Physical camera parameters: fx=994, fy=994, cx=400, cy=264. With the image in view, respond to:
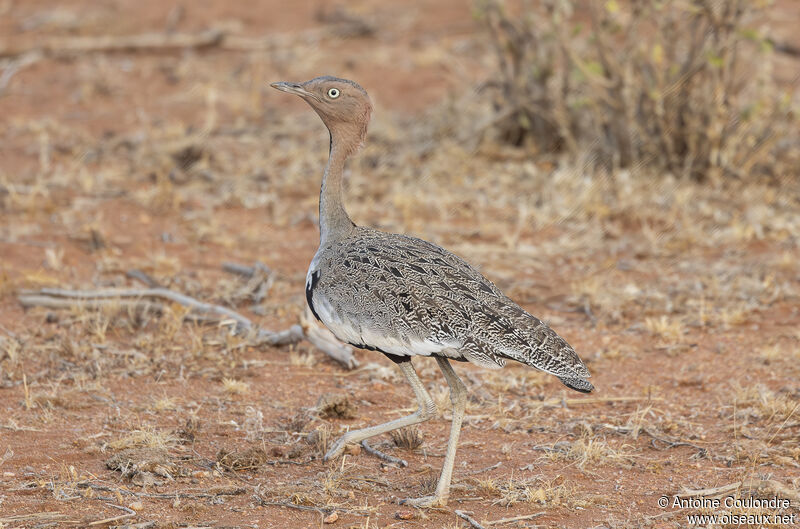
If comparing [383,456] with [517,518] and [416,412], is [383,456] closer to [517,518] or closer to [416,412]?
[416,412]

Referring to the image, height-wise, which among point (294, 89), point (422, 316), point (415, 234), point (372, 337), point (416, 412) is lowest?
point (415, 234)

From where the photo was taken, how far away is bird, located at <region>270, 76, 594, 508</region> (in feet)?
14.3

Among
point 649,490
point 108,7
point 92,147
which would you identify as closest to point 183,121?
point 92,147

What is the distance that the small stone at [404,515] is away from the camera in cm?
444

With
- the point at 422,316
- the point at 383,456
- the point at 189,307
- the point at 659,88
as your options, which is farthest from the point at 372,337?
the point at 659,88

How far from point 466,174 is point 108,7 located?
27.0ft

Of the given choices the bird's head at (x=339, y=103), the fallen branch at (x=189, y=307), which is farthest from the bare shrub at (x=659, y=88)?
the bird's head at (x=339, y=103)

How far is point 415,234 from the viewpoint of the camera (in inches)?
341

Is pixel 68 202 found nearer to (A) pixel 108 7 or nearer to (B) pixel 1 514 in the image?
(B) pixel 1 514

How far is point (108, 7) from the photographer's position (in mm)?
15562

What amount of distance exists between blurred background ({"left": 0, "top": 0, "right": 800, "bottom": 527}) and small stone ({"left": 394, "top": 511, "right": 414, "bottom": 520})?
67mm

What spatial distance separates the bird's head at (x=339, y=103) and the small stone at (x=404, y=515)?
6.58ft

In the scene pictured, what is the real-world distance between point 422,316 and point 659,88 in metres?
5.69

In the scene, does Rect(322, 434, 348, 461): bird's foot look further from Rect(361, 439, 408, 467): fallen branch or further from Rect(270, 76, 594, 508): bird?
Rect(361, 439, 408, 467): fallen branch
